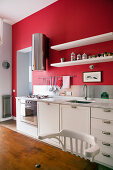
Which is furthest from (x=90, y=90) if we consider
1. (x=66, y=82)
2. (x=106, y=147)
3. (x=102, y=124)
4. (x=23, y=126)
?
(x=23, y=126)

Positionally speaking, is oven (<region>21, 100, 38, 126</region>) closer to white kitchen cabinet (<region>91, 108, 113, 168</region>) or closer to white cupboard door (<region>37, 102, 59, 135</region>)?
white cupboard door (<region>37, 102, 59, 135</region>)

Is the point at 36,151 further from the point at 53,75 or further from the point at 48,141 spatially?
the point at 53,75

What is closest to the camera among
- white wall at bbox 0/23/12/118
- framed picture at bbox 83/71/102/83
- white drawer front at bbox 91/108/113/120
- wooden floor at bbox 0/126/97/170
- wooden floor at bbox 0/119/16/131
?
wooden floor at bbox 0/126/97/170

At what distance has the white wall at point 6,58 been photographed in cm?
434

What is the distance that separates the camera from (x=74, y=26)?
2904mm

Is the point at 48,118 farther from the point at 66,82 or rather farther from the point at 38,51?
the point at 38,51

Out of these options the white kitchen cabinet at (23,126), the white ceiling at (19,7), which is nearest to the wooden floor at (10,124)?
the white kitchen cabinet at (23,126)

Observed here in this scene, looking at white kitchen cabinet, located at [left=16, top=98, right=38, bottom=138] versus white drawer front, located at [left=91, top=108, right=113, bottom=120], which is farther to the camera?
white kitchen cabinet, located at [left=16, top=98, right=38, bottom=138]

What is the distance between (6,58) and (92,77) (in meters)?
3.13

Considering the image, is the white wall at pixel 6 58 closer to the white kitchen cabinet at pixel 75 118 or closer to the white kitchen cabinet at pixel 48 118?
the white kitchen cabinet at pixel 48 118

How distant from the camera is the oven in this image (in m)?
2.84

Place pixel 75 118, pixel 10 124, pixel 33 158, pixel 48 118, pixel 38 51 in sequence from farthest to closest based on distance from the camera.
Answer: pixel 10 124 → pixel 38 51 → pixel 48 118 → pixel 75 118 → pixel 33 158

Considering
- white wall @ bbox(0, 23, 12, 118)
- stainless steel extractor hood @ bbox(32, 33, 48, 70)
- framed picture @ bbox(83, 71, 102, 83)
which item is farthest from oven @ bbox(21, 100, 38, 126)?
white wall @ bbox(0, 23, 12, 118)

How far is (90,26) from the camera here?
2.65 m
